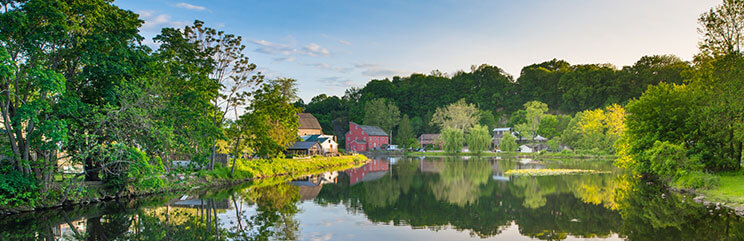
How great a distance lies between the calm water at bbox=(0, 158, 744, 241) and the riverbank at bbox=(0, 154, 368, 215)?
912mm

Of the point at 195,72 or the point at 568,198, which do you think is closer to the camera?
the point at 568,198

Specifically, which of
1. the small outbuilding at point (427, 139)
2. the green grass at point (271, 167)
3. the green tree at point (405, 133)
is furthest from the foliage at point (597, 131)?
the green grass at point (271, 167)

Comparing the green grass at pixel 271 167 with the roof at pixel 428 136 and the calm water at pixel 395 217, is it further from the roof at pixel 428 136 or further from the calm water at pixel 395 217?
the roof at pixel 428 136

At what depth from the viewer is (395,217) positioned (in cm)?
1574

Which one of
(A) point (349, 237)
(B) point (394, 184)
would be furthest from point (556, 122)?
(A) point (349, 237)

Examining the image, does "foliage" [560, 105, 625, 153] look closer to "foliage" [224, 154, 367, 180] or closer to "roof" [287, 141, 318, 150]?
"foliage" [224, 154, 367, 180]

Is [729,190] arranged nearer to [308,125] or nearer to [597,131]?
[597,131]

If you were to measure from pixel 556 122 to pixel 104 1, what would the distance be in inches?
2735

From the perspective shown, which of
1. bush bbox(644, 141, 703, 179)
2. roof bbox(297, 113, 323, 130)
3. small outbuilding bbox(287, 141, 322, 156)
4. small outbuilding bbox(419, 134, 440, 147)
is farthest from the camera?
small outbuilding bbox(419, 134, 440, 147)

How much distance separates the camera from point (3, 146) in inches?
622

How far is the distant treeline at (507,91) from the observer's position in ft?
263

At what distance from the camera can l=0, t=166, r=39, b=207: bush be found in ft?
47.3

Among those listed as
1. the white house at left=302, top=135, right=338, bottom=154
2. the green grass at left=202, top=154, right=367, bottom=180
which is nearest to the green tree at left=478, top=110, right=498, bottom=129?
the white house at left=302, top=135, right=338, bottom=154

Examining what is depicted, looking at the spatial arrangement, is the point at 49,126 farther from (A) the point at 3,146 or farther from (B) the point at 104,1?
(B) the point at 104,1
